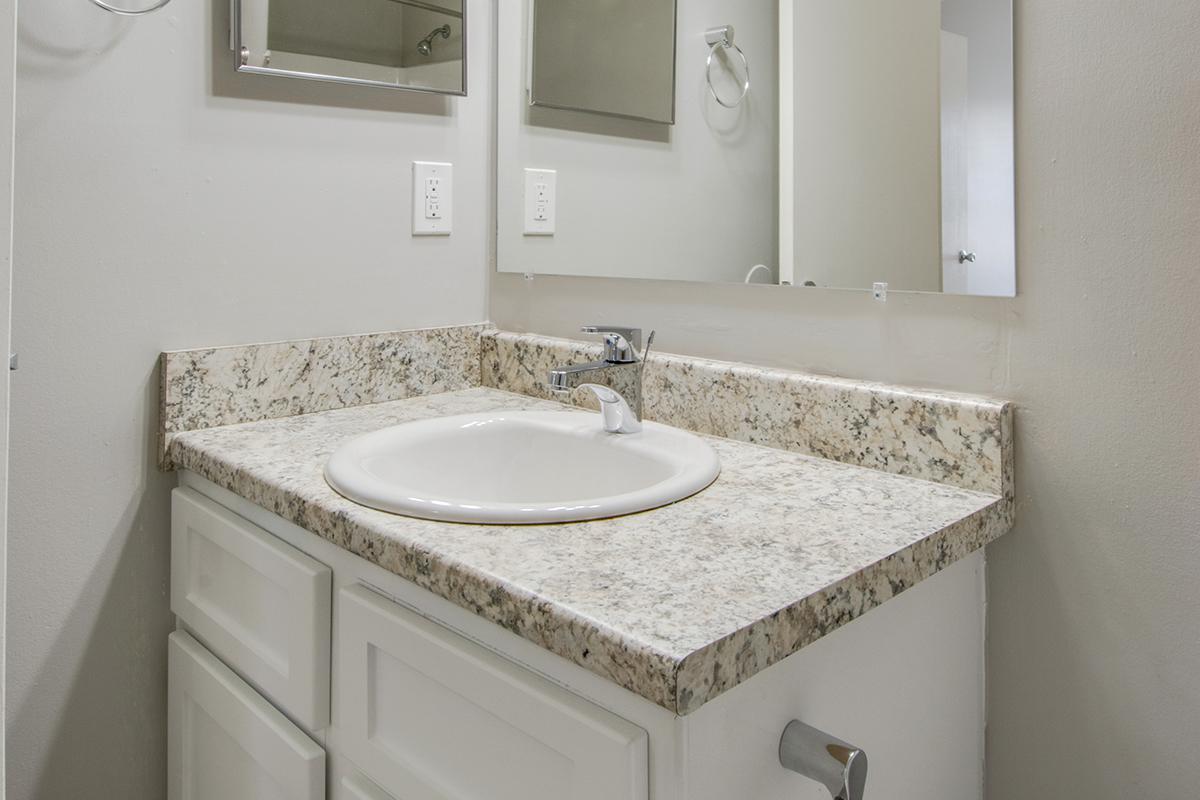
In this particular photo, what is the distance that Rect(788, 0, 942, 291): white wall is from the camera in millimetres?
951

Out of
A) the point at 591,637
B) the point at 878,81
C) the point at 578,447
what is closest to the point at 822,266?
the point at 878,81

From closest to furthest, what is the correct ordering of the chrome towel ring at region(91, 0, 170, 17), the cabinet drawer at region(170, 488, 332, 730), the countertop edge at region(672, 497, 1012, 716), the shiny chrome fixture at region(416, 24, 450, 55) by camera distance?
the countertop edge at region(672, 497, 1012, 716) < the cabinet drawer at region(170, 488, 332, 730) < the chrome towel ring at region(91, 0, 170, 17) < the shiny chrome fixture at region(416, 24, 450, 55)

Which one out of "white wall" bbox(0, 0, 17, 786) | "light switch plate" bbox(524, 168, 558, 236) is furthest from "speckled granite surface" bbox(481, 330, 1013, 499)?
"white wall" bbox(0, 0, 17, 786)

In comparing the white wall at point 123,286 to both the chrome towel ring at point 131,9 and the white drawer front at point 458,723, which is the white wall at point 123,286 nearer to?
the chrome towel ring at point 131,9

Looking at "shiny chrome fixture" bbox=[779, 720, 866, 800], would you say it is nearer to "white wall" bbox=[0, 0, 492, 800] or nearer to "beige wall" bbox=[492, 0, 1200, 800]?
"beige wall" bbox=[492, 0, 1200, 800]

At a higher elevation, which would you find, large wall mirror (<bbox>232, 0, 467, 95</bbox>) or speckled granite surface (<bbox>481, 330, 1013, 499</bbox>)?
large wall mirror (<bbox>232, 0, 467, 95</bbox>)

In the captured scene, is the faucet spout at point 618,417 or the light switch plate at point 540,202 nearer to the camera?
the faucet spout at point 618,417

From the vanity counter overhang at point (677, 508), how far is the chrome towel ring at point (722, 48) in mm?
346

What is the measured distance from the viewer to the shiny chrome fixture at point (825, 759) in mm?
629

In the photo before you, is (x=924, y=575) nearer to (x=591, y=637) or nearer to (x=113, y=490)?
(x=591, y=637)

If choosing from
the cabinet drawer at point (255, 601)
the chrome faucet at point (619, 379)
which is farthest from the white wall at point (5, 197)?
the chrome faucet at point (619, 379)

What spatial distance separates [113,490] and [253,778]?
0.41 metres

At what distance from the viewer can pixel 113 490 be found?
1.14 metres

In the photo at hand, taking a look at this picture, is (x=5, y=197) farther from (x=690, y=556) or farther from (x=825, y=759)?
(x=825, y=759)
